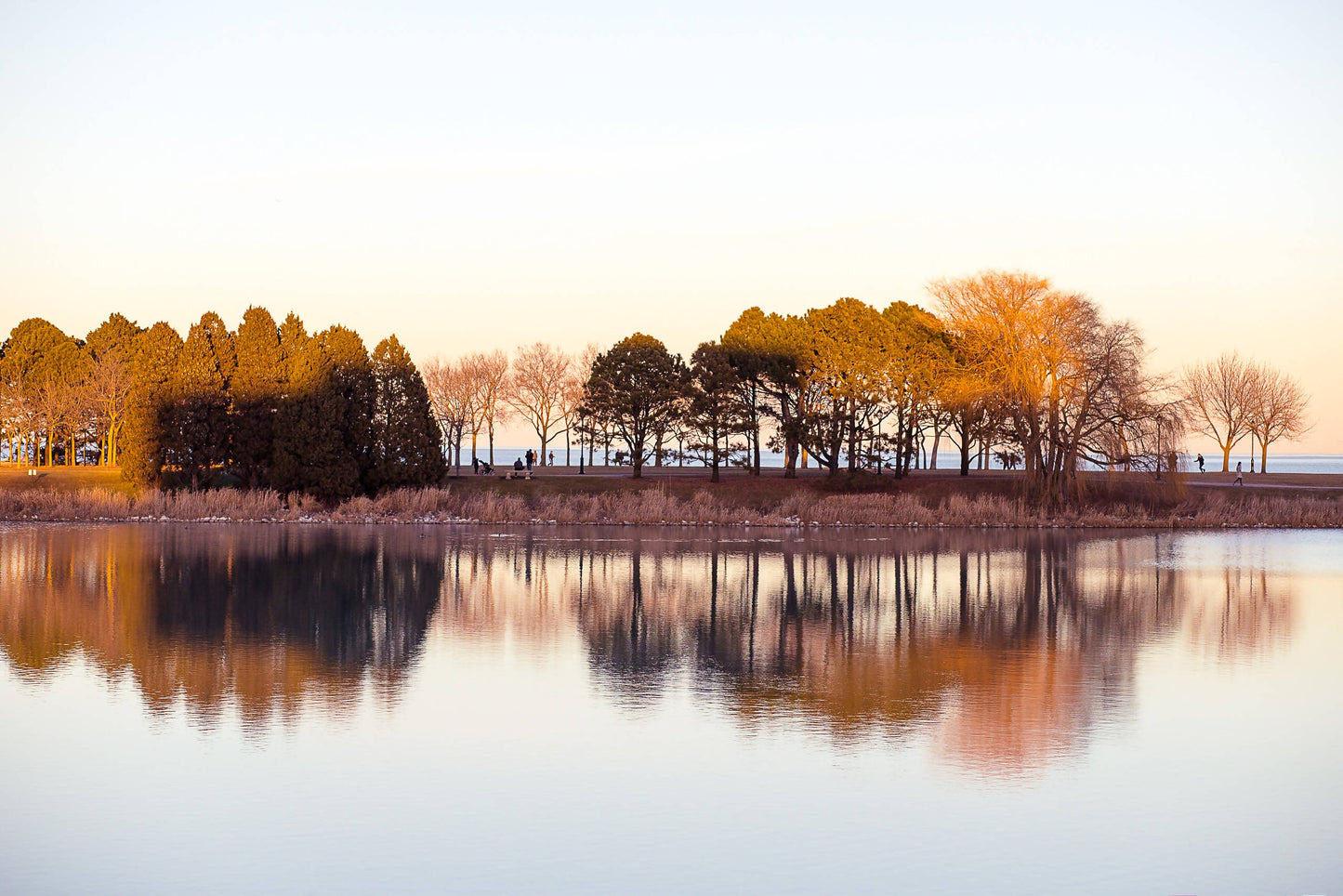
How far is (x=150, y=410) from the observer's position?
165 feet

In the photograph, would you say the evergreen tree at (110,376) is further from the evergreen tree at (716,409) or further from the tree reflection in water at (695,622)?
the tree reflection in water at (695,622)

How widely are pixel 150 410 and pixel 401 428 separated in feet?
33.9

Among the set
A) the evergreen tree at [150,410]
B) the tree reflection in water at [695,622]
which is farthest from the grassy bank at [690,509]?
the tree reflection in water at [695,622]

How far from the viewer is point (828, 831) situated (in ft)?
29.2

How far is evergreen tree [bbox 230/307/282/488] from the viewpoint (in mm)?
50125

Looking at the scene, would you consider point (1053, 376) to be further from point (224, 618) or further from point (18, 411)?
point (18, 411)

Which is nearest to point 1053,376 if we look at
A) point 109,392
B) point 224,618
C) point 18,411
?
point 224,618

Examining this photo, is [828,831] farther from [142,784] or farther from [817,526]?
[817,526]

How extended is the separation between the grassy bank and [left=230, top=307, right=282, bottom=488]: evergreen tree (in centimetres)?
254

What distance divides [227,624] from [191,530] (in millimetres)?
22616

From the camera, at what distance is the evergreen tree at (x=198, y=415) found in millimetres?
49938

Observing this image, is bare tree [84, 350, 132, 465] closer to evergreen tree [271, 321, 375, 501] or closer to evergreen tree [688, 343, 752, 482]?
evergreen tree [271, 321, 375, 501]

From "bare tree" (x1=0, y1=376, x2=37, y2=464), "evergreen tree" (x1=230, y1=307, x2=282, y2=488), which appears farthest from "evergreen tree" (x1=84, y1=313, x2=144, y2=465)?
"evergreen tree" (x1=230, y1=307, x2=282, y2=488)

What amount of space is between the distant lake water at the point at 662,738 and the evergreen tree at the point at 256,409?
25475mm
